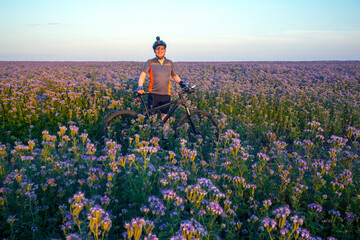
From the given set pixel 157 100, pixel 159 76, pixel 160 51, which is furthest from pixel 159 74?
pixel 157 100

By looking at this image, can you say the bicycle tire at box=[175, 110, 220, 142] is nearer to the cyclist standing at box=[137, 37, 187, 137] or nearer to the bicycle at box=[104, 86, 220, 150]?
the bicycle at box=[104, 86, 220, 150]

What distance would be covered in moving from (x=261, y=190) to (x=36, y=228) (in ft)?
11.8

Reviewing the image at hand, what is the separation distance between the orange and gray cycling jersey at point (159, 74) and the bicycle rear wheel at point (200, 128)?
102cm

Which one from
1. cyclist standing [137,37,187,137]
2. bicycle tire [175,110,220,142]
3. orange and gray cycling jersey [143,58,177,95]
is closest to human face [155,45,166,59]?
cyclist standing [137,37,187,137]

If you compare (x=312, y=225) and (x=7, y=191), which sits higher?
(x=7, y=191)

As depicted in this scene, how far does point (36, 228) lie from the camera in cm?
321

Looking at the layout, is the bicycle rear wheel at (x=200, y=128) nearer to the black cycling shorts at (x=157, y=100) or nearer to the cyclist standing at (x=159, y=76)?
the cyclist standing at (x=159, y=76)

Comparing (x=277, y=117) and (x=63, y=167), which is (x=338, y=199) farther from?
(x=277, y=117)

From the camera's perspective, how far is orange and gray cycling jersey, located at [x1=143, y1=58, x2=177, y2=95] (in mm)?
6715

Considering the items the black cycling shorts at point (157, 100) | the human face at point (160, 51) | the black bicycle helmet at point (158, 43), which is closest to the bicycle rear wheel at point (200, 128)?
the black cycling shorts at point (157, 100)

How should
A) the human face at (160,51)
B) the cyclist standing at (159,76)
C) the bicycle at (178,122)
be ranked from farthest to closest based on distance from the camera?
the cyclist standing at (159,76) < the human face at (160,51) < the bicycle at (178,122)

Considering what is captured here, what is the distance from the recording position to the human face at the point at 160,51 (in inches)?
256

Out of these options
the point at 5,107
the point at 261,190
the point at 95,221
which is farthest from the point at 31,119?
the point at 261,190

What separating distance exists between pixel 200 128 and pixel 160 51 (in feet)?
8.80
